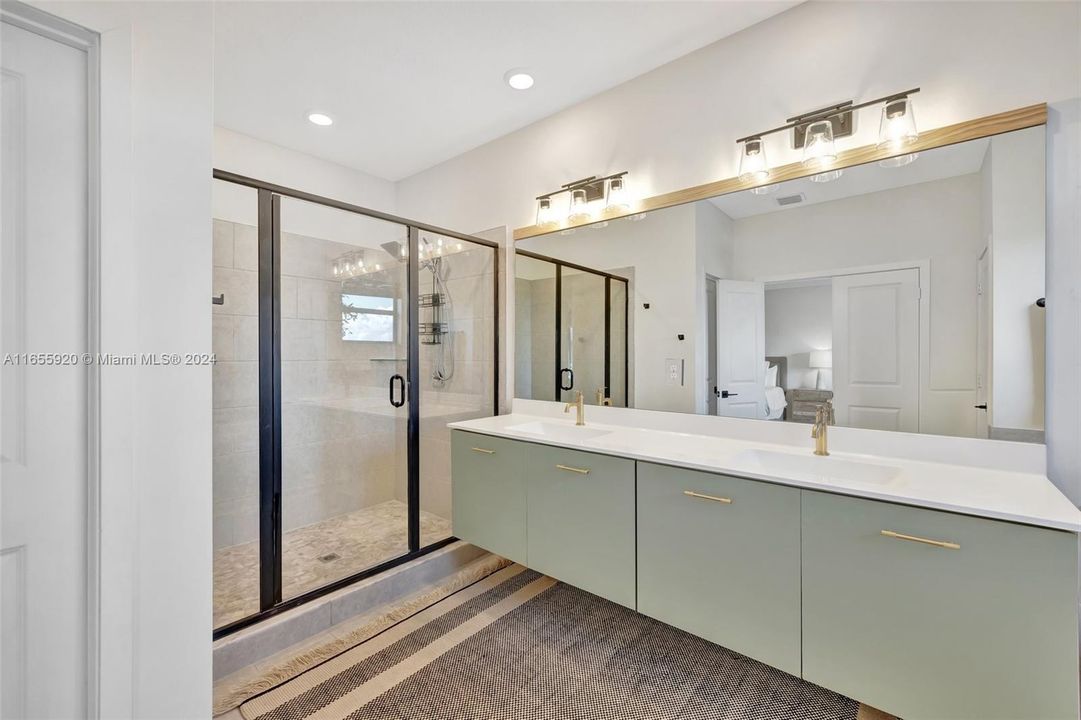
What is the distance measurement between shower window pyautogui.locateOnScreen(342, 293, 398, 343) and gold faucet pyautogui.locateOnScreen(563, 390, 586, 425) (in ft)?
3.47

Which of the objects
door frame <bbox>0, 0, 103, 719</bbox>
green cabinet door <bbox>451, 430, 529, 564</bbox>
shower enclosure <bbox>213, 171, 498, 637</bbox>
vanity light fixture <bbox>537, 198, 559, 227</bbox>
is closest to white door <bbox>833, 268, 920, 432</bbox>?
green cabinet door <bbox>451, 430, 529, 564</bbox>

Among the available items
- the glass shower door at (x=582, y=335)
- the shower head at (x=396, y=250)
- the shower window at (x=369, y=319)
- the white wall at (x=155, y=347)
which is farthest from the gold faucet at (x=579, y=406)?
the white wall at (x=155, y=347)

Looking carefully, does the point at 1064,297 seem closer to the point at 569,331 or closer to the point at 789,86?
the point at 789,86

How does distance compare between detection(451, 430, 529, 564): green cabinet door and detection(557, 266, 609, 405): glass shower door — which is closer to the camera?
detection(451, 430, 529, 564): green cabinet door

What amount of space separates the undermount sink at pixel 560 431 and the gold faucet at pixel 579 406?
0.05m

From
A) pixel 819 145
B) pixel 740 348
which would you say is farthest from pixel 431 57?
pixel 740 348

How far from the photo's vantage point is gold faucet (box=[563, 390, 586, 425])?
246 centimetres

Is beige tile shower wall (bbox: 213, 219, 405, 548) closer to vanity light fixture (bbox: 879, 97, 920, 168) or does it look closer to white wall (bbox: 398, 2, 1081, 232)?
white wall (bbox: 398, 2, 1081, 232)

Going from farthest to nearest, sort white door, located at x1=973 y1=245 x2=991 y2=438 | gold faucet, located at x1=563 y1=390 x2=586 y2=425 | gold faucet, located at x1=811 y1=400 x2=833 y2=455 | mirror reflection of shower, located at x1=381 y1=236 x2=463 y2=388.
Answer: mirror reflection of shower, located at x1=381 y1=236 x2=463 y2=388 → gold faucet, located at x1=563 y1=390 x2=586 y2=425 → gold faucet, located at x1=811 y1=400 x2=833 y2=455 → white door, located at x1=973 y1=245 x2=991 y2=438

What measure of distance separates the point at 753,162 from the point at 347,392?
236 cm

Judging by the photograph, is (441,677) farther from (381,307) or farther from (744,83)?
(744,83)

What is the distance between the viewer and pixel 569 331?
2.60m

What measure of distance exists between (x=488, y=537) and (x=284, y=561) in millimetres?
950

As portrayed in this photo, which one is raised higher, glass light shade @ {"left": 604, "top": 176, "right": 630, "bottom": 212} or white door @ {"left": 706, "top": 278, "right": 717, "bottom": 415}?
glass light shade @ {"left": 604, "top": 176, "right": 630, "bottom": 212}
